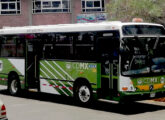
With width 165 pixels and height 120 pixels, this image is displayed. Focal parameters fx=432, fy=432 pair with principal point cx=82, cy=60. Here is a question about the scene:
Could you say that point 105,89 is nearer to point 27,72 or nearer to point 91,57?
point 91,57

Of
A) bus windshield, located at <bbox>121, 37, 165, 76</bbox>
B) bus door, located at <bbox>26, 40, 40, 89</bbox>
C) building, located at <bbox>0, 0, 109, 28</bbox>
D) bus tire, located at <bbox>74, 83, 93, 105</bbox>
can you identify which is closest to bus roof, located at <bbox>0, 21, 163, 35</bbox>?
bus door, located at <bbox>26, 40, 40, 89</bbox>

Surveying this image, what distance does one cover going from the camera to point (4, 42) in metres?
18.8

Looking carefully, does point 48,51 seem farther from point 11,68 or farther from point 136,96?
point 136,96

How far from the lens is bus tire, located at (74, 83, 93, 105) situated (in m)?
14.5

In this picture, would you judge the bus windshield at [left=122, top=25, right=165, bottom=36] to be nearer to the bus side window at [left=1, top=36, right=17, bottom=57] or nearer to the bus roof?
the bus roof

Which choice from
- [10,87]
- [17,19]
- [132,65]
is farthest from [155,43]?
[17,19]

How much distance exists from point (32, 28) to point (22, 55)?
1230 mm

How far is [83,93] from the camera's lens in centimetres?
1480

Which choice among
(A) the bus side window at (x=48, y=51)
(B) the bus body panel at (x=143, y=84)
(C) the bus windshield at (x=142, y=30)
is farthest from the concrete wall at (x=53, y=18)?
(B) the bus body panel at (x=143, y=84)

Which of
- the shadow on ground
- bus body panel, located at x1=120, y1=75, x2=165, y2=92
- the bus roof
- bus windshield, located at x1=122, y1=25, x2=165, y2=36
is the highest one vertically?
the bus roof

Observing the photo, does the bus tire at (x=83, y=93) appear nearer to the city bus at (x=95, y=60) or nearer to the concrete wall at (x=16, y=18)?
the city bus at (x=95, y=60)

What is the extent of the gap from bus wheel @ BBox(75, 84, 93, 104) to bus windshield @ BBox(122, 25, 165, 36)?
243cm

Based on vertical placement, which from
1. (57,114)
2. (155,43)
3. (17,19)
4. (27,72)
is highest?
(17,19)

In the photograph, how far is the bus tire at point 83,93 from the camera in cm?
1451
